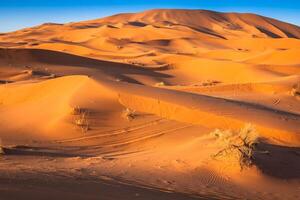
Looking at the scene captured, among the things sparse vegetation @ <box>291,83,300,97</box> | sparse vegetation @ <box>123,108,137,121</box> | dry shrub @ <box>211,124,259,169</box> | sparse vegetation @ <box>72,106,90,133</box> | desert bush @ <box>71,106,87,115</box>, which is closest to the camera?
dry shrub @ <box>211,124,259,169</box>

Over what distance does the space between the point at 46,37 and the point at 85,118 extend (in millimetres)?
52051

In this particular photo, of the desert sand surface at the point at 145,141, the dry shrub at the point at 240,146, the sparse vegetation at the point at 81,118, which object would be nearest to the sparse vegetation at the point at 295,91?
the desert sand surface at the point at 145,141

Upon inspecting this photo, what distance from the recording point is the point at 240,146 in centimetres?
816

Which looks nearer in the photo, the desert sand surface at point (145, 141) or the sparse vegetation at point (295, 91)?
the desert sand surface at point (145, 141)

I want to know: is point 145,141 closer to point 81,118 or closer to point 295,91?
point 81,118

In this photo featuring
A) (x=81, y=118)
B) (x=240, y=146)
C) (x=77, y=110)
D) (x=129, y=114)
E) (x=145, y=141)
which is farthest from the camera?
(x=77, y=110)

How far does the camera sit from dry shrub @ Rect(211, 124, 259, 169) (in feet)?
26.7

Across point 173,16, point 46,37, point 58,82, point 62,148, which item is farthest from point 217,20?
point 62,148

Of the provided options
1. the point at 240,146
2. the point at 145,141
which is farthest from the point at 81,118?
the point at 240,146

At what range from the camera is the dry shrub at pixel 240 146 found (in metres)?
8.13

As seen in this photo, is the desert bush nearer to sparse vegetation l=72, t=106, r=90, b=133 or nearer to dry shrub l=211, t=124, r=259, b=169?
sparse vegetation l=72, t=106, r=90, b=133

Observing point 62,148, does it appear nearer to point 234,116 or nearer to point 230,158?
point 230,158

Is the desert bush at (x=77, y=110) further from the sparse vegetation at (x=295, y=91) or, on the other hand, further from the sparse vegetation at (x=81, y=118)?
the sparse vegetation at (x=295, y=91)

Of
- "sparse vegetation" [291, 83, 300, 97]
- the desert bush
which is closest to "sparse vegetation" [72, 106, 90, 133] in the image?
the desert bush
